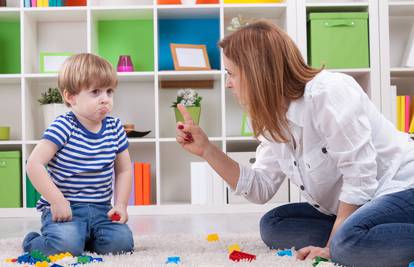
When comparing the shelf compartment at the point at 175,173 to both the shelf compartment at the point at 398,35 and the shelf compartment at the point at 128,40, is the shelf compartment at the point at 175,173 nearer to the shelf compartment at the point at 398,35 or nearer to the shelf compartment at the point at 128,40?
the shelf compartment at the point at 128,40

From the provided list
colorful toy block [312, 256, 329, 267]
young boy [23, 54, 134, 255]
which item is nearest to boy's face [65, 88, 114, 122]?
young boy [23, 54, 134, 255]

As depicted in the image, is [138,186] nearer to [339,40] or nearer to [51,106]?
[51,106]

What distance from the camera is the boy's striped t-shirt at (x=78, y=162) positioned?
1924mm

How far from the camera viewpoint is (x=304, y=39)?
3.44 meters

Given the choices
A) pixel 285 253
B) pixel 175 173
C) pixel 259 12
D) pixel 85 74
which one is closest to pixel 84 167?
pixel 85 74

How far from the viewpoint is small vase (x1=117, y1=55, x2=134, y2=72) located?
3559 millimetres

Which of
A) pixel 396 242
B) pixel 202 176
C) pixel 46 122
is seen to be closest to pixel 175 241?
pixel 396 242

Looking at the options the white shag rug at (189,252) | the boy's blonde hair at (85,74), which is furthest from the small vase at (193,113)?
the boy's blonde hair at (85,74)

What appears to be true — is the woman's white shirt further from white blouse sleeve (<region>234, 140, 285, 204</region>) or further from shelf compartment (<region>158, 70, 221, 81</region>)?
shelf compartment (<region>158, 70, 221, 81</region>)

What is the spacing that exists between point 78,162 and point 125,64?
170 centimetres

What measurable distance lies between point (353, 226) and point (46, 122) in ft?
7.92

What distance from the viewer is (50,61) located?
3.61m

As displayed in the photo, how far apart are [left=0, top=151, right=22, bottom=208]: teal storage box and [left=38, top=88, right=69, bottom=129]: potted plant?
10.2 inches

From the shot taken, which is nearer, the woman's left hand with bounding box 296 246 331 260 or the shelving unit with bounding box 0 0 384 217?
the woman's left hand with bounding box 296 246 331 260
